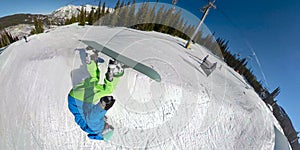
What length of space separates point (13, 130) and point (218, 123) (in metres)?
4.55

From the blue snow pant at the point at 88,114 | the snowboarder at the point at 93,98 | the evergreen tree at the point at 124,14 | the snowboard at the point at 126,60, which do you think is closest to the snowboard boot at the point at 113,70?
the snowboarder at the point at 93,98

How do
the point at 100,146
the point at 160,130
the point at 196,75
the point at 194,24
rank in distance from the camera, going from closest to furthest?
the point at 194,24 → the point at 100,146 → the point at 160,130 → the point at 196,75

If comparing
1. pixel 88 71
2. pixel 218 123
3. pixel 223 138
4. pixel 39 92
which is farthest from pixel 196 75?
pixel 39 92

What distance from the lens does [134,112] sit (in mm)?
4379

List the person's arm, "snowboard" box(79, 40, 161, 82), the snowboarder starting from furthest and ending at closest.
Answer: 1. "snowboard" box(79, 40, 161, 82)
2. the person's arm
3. the snowboarder

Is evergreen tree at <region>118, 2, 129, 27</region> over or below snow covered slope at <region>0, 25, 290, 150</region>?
over

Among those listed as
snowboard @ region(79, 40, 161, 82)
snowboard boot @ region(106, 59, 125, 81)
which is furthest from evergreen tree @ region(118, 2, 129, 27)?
snowboard boot @ region(106, 59, 125, 81)

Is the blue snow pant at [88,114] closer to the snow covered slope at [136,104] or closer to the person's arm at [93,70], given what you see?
the person's arm at [93,70]

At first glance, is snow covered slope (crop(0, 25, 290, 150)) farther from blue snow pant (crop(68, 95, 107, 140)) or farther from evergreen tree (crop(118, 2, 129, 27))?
blue snow pant (crop(68, 95, 107, 140))

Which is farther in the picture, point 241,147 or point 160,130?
point 241,147

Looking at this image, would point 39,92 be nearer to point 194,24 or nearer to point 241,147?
point 194,24

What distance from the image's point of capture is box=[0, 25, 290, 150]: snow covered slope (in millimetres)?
4168

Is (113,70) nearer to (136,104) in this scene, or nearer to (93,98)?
(93,98)

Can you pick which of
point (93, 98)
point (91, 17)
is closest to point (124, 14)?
point (93, 98)
